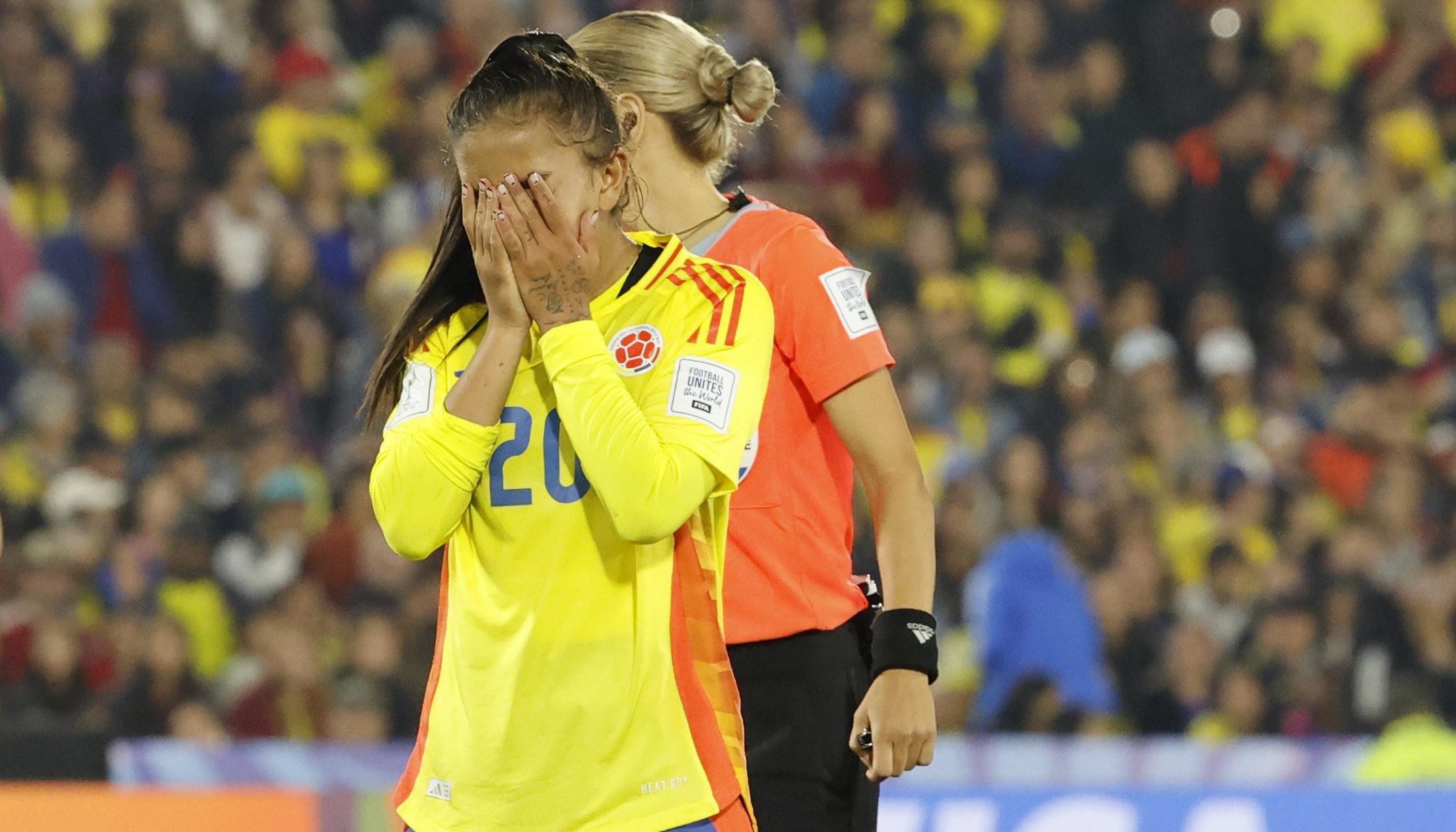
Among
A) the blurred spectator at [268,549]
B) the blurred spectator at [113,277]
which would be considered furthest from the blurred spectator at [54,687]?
the blurred spectator at [113,277]

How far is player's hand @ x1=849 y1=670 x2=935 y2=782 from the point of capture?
2963mm

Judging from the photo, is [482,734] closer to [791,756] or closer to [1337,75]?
[791,756]

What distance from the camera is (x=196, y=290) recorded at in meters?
10.6

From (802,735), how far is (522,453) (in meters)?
0.84

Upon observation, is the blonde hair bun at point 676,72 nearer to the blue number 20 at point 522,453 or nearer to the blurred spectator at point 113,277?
the blue number 20 at point 522,453

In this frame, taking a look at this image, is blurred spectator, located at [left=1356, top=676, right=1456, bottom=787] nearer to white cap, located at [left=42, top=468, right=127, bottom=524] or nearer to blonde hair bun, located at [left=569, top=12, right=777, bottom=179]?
blonde hair bun, located at [left=569, top=12, right=777, bottom=179]

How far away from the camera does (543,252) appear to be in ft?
8.20

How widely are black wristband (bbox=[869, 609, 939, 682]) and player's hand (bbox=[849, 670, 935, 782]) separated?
1cm

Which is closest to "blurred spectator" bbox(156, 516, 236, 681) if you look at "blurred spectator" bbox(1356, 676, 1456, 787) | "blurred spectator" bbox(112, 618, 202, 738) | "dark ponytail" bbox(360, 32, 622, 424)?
"blurred spectator" bbox(112, 618, 202, 738)

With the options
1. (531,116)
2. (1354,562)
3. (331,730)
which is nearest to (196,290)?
(331,730)

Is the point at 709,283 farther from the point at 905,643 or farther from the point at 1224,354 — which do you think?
the point at 1224,354

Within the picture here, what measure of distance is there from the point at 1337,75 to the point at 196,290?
741 centimetres

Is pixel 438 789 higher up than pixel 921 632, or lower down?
lower down

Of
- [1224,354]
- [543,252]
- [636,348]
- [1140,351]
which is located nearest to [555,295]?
[543,252]
